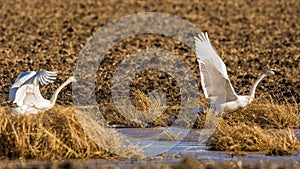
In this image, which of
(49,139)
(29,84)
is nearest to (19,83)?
(29,84)

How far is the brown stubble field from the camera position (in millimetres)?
16062

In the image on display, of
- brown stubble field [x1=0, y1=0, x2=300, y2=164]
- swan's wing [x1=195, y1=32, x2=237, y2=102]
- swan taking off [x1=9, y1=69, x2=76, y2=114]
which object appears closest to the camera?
swan taking off [x1=9, y1=69, x2=76, y2=114]

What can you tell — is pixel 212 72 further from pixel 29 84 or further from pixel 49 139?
pixel 49 139

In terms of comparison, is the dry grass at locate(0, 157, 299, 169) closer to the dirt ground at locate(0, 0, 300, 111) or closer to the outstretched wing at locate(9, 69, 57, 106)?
the outstretched wing at locate(9, 69, 57, 106)

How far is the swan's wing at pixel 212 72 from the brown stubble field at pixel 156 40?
55cm

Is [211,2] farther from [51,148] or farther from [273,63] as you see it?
[51,148]

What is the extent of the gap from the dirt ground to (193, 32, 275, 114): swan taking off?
1.18 metres

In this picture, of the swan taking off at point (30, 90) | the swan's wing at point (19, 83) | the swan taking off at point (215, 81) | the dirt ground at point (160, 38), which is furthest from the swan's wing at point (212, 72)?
the swan's wing at point (19, 83)

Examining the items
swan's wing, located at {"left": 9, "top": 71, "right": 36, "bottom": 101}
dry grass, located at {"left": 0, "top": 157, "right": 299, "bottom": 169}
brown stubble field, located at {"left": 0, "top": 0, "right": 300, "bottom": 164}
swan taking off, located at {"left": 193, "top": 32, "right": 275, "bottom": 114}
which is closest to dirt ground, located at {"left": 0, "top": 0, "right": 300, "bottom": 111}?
brown stubble field, located at {"left": 0, "top": 0, "right": 300, "bottom": 164}

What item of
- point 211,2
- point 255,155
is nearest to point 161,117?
point 255,155

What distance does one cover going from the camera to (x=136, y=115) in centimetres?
A: 1218

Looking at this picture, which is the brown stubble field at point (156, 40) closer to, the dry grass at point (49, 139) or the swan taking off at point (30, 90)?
the dry grass at point (49, 139)

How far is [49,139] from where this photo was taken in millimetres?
8891

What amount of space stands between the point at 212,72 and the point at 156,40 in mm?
14906
